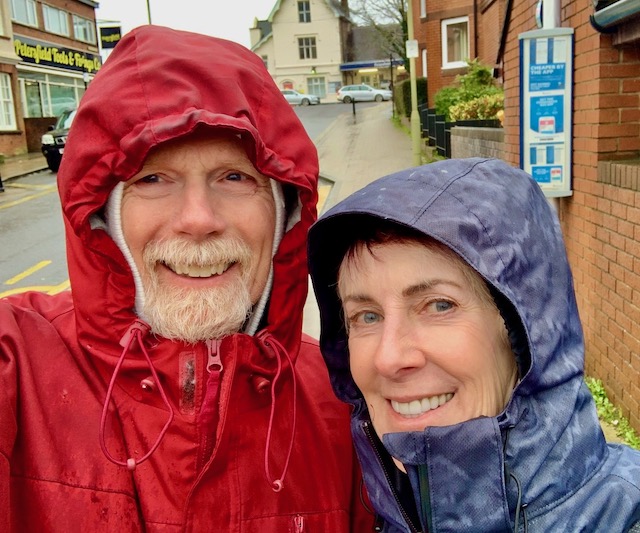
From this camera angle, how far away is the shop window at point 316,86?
2454 inches

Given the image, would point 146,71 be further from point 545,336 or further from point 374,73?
point 374,73

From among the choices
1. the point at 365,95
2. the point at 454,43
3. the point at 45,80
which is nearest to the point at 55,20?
the point at 45,80

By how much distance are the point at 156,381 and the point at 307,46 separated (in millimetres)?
64263

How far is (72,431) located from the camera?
5.47 feet

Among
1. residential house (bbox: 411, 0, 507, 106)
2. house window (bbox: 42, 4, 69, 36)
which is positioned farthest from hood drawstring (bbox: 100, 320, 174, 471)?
house window (bbox: 42, 4, 69, 36)

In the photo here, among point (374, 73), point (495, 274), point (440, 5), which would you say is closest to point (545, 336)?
point (495, 274)

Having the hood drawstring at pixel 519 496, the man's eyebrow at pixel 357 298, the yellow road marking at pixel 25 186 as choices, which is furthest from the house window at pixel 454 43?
the hood drawstring at pixel 519 496

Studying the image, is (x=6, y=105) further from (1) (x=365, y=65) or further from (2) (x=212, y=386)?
(1) (x=365, y=65)

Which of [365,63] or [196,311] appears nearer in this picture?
[196,311]

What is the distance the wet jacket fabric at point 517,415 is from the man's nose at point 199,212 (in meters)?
0.45

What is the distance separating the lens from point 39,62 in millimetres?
31922

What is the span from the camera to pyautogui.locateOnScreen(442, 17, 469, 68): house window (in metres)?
22.6

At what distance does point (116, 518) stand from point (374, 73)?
6703 cm

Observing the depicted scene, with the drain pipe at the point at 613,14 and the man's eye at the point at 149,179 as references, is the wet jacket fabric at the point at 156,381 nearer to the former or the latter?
the man's eye at the point at 149,179
